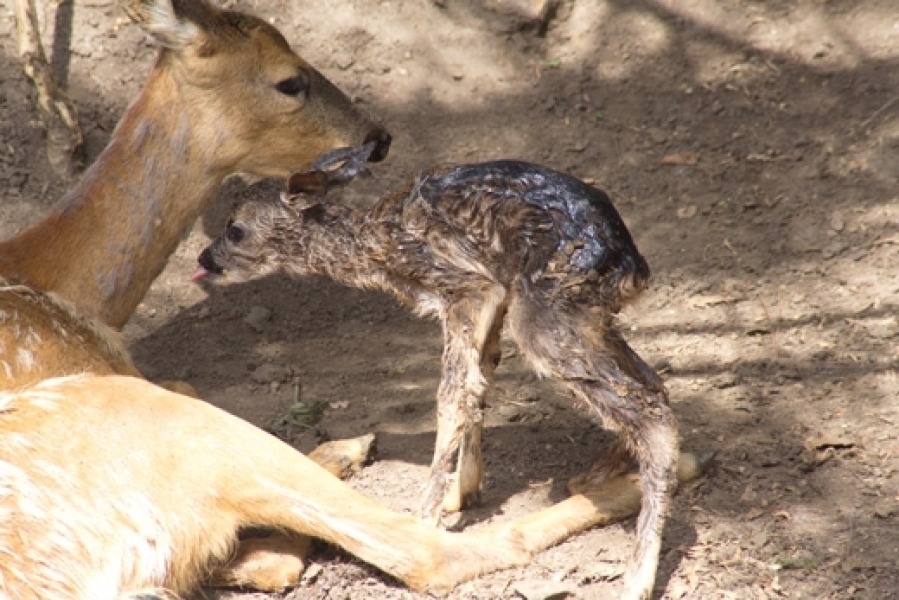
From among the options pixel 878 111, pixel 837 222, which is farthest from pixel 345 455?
pixel 878 111

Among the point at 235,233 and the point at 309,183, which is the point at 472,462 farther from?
the point at 235,233

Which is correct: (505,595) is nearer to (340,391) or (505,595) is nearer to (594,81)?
(340,391)

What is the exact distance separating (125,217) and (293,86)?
1.07 metres

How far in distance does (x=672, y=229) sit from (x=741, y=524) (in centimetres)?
245

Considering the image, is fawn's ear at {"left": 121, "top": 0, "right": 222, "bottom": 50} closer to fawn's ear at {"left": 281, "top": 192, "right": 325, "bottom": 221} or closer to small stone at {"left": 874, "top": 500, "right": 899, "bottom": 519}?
fawn's ear at {"left": 281, "top": 192, "right": 325, "bottom": 221}

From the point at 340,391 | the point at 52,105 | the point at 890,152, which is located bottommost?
the point at 340,391

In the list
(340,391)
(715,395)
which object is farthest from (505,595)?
(340,391)

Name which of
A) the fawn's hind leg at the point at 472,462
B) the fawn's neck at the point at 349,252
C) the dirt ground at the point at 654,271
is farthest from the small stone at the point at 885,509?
the fawn's neck at the point at 349,252

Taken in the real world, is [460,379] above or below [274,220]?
below

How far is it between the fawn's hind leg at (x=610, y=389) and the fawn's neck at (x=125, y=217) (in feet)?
6.66

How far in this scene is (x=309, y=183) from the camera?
192 inches

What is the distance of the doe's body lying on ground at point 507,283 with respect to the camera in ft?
13.0

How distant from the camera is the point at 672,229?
6.30m

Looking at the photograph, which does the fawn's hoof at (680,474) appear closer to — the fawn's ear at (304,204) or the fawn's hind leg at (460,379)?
the fawn's hind leg at (460,379)
